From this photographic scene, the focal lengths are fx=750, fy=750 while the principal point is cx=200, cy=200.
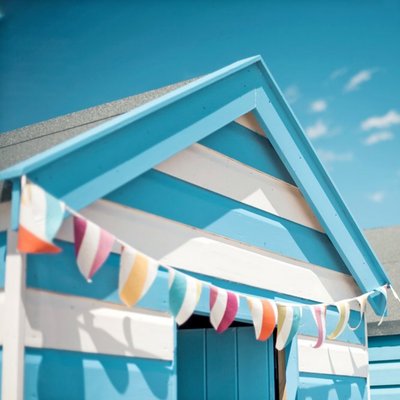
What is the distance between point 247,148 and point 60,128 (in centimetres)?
117

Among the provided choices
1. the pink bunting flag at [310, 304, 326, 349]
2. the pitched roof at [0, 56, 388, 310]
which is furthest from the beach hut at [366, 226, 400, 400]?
the pink bunting flag at [310, 304, 326, 349]

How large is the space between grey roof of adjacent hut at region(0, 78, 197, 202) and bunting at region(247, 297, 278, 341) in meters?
1.31

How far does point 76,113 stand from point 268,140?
125 centimetres

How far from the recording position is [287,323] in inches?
178

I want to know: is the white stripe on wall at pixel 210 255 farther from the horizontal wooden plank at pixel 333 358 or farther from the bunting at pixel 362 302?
the horizontal wooden plank at pixel 333 358

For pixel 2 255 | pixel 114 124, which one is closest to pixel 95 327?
pixel 2 255

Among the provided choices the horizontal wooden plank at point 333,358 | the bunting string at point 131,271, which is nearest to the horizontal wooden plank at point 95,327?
the bunting string at point 131,271

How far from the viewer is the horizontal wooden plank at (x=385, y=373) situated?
717 centimetres

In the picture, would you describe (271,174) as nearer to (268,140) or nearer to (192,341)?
(268,140)

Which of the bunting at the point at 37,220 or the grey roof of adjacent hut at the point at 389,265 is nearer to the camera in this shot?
the bunting at the point at 37,220

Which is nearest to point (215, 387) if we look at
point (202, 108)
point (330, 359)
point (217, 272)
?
point (330, 359)

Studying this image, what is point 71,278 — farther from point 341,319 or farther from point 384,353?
point 384,353

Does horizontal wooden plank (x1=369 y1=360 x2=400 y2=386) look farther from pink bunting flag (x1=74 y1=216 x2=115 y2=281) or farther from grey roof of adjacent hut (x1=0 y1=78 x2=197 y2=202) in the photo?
pink bunting flag (x1=74 y1=216 x2=115 y2=281)

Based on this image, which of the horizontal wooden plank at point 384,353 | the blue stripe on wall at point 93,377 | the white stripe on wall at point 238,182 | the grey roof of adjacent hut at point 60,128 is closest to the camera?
the blue stripe on wall at point 93,377
